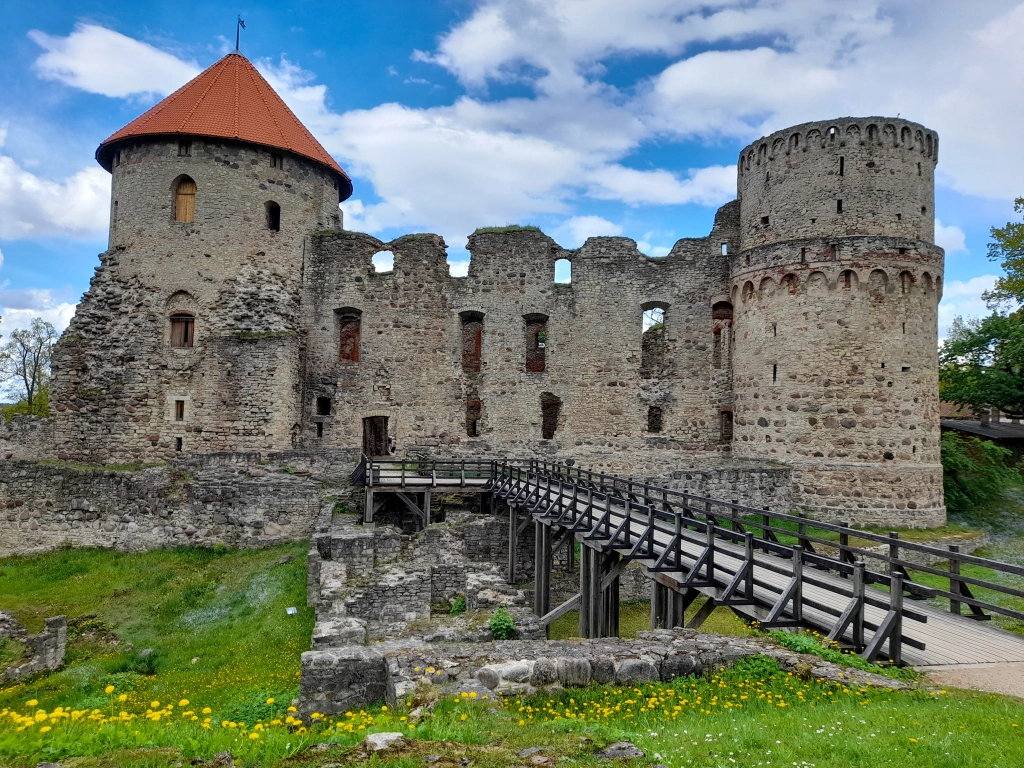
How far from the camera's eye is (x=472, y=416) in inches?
869

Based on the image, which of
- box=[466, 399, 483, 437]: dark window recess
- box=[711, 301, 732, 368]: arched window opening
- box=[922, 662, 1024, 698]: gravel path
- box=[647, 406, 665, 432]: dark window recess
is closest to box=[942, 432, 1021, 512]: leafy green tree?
box=[711, 301, 732, 368]: arched window opening

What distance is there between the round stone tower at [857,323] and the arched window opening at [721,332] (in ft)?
7.15

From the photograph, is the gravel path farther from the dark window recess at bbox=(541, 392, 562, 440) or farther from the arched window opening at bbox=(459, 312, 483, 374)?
the arched window opening at bbox=(459, 312, 483, 374)

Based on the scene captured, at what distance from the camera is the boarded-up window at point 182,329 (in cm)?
1959

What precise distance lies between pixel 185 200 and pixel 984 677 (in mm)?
21094

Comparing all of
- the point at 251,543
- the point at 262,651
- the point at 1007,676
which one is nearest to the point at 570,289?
the point at 251,543

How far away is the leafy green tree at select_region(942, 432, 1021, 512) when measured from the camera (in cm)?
2031

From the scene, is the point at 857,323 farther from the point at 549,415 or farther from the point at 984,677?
the point at 984,677

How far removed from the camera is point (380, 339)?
2158 cm

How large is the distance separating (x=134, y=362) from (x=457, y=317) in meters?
9.55

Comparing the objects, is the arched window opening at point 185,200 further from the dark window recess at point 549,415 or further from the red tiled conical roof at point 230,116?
the dark window recess at point 549,415

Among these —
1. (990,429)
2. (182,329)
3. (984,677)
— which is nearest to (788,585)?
(984,677)

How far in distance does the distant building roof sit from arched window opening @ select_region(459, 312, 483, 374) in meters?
17.0

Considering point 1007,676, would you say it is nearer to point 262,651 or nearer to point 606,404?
point 262,651
